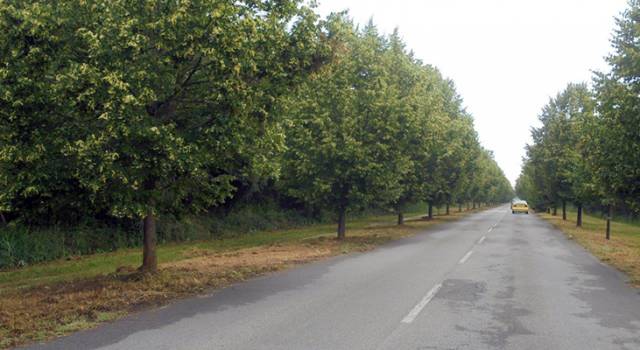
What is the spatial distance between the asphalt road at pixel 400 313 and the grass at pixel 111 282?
588mm

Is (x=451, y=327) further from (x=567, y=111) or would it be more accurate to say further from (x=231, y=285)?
(x=567, y=111)

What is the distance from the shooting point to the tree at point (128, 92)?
8398 millimetres

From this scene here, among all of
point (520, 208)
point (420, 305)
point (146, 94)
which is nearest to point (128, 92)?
point (146, 94)

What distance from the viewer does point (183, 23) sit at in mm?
8859

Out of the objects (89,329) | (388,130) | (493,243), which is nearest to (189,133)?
(89,329)

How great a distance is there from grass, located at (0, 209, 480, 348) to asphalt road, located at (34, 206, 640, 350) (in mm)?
588

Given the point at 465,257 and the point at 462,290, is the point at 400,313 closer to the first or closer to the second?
the point at 462,290

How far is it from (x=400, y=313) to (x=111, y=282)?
5844mm

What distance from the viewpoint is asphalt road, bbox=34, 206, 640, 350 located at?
20.6ft

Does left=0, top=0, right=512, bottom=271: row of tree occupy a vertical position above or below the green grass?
above

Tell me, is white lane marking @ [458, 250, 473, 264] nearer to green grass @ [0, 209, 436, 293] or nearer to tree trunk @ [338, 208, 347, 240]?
tree trunk @ [338, 208, 347, 240]

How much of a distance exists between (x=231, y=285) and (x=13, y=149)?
4658 millimetres

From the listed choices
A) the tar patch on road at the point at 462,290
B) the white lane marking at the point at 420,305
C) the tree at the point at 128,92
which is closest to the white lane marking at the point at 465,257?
the tar patch on road at the point at 462,290

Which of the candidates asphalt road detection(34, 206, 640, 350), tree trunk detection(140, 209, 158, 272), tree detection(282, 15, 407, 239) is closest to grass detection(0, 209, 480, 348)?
A: tree trunk detection(140, 209, 158, 272)
